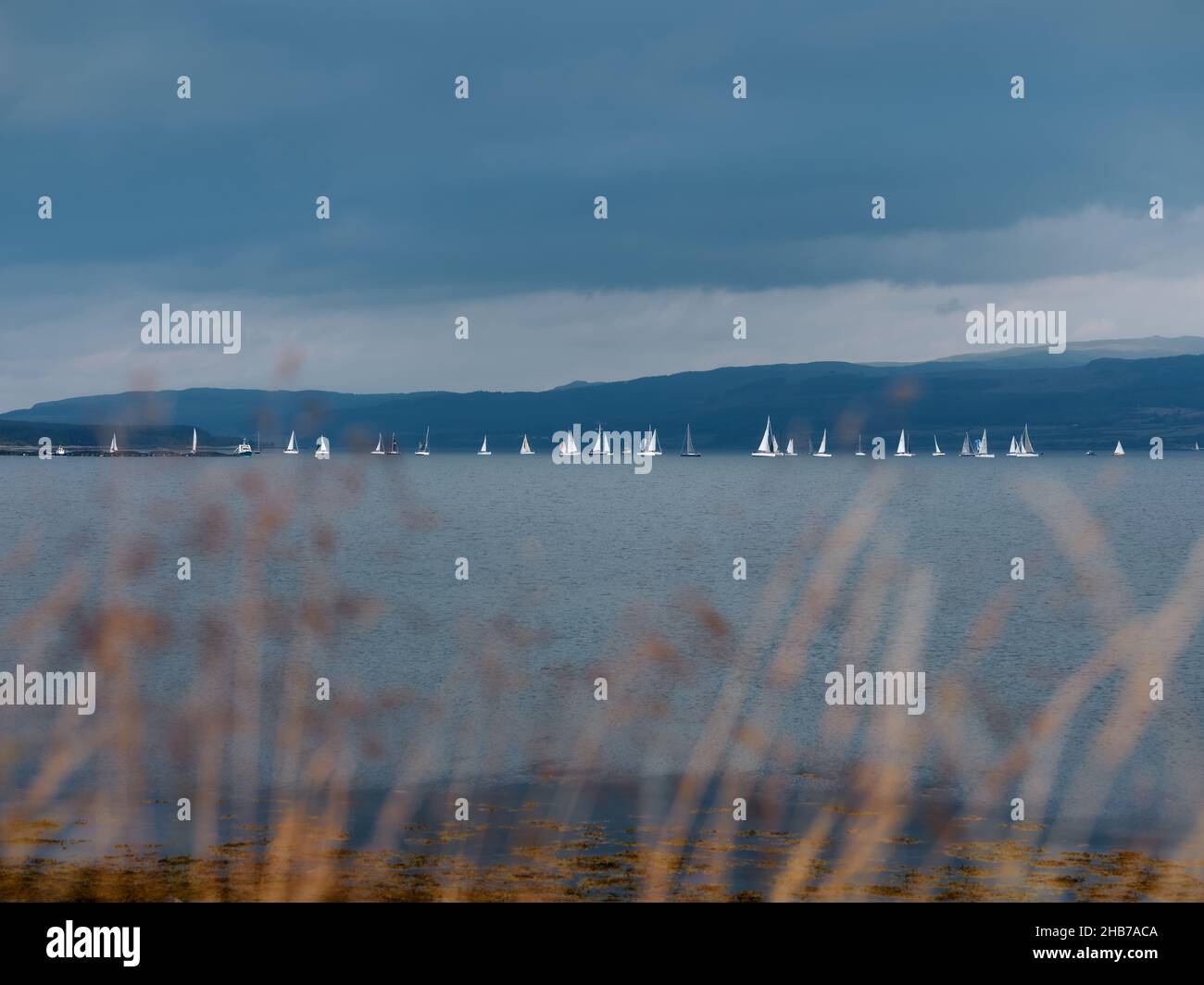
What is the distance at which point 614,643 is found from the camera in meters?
61.0

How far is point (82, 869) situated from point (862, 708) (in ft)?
87.7

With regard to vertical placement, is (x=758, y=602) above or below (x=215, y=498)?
below

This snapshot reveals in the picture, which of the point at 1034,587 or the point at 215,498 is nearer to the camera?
the point at 1034,587

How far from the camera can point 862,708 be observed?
4366 cm

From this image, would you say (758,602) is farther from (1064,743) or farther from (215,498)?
(215,498)

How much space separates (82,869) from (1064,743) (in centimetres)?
2655

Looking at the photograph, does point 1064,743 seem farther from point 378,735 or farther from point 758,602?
point 758,602

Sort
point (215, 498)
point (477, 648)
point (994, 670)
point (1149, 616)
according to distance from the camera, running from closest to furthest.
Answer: point (994, 670) → point (477, 648) → point (1149, 616) → point (215, 498)

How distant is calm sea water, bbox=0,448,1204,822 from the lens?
3625 centimetres

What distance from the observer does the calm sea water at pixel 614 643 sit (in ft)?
119

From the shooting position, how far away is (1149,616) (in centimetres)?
7431
